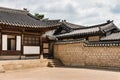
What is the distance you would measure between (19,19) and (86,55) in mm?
7017

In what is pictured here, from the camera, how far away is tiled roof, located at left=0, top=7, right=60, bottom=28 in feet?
60.6

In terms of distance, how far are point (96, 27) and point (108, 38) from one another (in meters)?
3.51

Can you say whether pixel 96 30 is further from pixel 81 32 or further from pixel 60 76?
pixel 60 76

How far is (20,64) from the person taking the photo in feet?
59.4

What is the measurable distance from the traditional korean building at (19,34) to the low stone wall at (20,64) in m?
0.88

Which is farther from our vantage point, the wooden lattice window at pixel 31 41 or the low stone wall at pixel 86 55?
the wooden lattice window at pixel 31 41

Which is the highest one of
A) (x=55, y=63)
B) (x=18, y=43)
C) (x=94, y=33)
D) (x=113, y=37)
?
(x=94, y=33)

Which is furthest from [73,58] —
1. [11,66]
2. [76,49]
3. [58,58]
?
[11,66]

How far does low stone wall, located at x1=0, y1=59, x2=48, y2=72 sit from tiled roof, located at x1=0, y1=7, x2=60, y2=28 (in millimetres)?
3126

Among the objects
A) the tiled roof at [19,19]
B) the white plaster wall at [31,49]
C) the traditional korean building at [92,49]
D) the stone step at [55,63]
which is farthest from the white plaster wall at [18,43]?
the traditional korean building at [92,49]

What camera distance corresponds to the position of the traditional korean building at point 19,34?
18.1 metres

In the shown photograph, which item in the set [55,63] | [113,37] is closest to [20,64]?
[55,63]

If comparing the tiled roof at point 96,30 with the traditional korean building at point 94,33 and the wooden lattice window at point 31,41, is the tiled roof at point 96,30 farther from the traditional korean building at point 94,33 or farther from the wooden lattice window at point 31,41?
the wooden lattice window at point 31,41

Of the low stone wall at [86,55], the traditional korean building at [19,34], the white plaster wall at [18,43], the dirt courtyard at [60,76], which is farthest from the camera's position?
the white plaster wall at [18,43]
